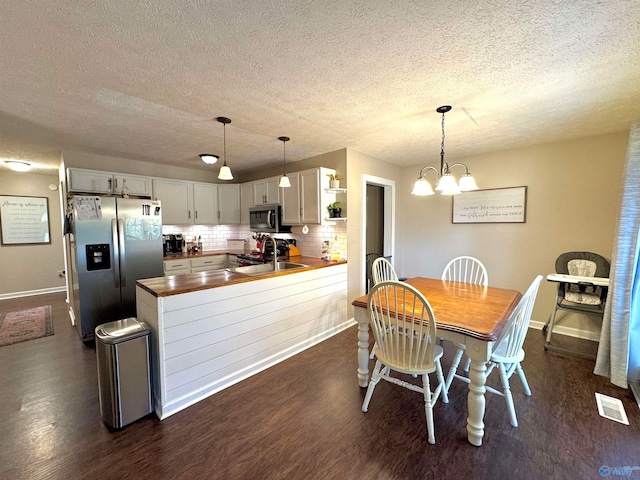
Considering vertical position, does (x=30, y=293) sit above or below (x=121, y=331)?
below

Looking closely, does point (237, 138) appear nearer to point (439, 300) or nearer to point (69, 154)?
point (69, 154)

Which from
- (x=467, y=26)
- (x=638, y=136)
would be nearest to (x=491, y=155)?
(x=638, y=136)

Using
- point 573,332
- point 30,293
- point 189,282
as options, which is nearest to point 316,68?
point 189,282

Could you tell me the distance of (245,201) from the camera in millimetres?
4930

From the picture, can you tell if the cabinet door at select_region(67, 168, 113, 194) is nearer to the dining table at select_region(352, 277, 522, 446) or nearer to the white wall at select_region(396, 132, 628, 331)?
the dining table at select_region(352, 277, 522, 446)

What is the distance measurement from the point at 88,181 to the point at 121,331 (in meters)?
2.69

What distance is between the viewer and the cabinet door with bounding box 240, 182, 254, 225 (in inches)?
188

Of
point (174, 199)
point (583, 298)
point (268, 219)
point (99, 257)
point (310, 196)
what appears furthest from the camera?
point (174, 199)

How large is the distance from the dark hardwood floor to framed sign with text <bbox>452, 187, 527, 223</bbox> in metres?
1.88

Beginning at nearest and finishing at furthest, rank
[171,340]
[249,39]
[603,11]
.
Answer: [603,11] < [249,39] < [171,340]

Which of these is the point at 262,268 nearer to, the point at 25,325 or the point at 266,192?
the point at 266,192

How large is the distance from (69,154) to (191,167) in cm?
157

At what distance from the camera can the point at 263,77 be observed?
5.92ft

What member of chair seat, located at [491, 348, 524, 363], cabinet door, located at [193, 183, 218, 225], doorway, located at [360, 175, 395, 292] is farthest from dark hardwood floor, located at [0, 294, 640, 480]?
cabinet door, located at [193, 183, 218, 225]
